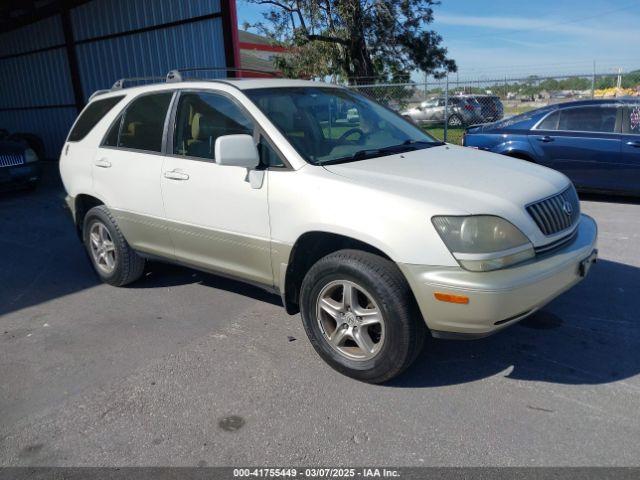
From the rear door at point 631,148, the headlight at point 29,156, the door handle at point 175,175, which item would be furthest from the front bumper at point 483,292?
the headlight at point 29,156

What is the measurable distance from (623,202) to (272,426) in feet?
22.5

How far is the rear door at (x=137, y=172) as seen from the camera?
4.41 meters

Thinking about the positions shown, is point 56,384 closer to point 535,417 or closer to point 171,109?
point 171,109

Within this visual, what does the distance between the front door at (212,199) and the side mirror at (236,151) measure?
194 millimetres

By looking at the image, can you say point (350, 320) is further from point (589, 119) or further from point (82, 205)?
point (589, 119)

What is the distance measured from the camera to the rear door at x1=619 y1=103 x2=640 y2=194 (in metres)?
7.39

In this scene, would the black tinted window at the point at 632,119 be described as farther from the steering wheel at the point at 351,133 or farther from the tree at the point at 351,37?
the tree at the point at 351,37

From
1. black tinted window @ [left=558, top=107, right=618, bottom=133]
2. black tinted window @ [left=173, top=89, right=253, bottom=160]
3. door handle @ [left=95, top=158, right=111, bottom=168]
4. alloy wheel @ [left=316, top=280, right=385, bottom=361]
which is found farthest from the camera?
black tinted window @ [left=558, top=107, right=618, bottom=133]

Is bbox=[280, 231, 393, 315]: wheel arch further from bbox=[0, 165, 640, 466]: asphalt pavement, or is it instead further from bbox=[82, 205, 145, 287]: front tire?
bbox=[82, 205, 145, 287]: front tire

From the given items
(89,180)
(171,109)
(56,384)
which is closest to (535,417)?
(56,384)

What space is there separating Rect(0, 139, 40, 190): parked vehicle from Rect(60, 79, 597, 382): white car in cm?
607

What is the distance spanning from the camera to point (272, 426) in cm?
296

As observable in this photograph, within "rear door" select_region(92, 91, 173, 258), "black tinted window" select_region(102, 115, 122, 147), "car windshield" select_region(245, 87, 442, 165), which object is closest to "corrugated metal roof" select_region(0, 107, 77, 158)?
"black tinted window" select_region(102, 115, 122, 147)

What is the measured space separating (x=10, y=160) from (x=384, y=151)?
28.3 feet
